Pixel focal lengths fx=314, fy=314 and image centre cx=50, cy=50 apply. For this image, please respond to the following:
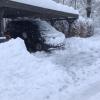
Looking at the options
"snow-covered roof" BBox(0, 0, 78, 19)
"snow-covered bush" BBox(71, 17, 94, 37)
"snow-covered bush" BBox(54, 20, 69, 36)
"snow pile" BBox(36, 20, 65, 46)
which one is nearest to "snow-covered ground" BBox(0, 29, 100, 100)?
"snow-covered roof" BBox(0, 0, 78, 19)

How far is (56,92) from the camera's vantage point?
32.2 feet

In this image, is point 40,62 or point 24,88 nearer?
point 24,88

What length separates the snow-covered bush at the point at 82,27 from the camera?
928 inches

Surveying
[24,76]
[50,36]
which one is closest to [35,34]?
[50,36]

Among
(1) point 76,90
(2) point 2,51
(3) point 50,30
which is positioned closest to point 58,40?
(3) point 50,30

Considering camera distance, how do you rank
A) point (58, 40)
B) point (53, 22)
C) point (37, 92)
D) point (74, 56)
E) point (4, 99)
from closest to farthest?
point (4, 99) → point (37, 92) → point (74, 56) → point (58, 40) → point (53, 22)

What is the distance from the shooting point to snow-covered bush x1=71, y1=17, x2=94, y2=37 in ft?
77.4

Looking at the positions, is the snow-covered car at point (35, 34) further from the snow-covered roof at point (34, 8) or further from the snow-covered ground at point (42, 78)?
the snow-covered ground at point (42, 78)

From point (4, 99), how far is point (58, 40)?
8902mm

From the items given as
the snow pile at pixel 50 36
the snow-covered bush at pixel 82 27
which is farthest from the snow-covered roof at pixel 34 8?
the snow-covered bush at pixel 82 27

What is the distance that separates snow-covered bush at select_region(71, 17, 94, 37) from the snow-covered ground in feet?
31.1

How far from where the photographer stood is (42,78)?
10.8m

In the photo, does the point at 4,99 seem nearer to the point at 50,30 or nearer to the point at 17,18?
the point at 50,30

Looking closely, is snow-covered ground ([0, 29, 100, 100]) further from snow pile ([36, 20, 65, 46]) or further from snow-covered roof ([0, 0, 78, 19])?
snow pile ([36, 20, 65, 46])
